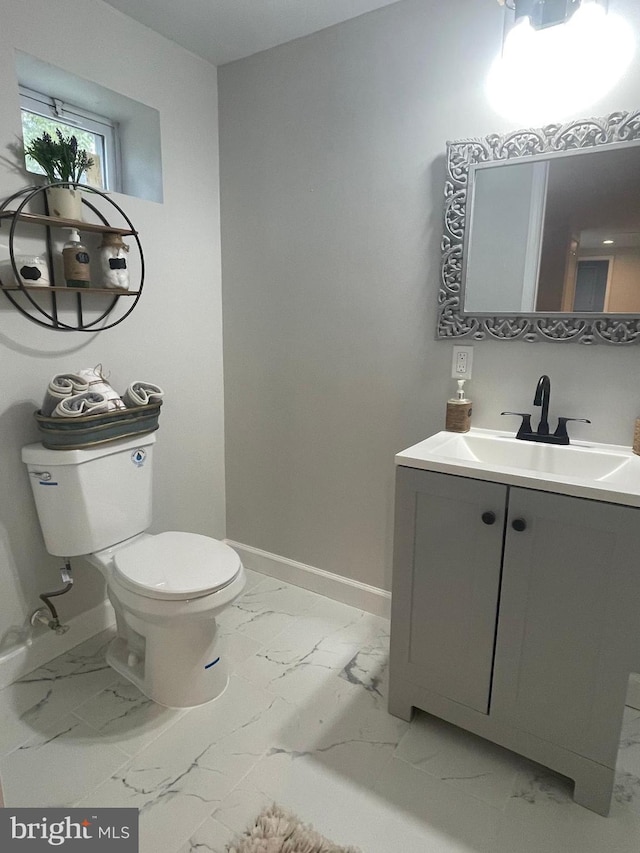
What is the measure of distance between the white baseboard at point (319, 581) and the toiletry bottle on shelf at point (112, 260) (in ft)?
4.57

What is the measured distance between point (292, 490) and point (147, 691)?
99cm

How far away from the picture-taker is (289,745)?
1585 millimetres

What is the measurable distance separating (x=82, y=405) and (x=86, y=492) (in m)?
0.29

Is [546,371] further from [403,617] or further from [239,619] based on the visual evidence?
[239,619]

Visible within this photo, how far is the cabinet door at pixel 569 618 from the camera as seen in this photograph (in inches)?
49.6

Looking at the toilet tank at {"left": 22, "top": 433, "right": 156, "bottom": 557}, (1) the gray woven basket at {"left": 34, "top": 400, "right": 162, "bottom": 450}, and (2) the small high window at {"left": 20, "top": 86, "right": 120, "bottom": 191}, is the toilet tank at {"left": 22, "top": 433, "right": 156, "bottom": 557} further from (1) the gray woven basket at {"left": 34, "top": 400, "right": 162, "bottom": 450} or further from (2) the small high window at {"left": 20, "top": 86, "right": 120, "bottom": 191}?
(2) the small high window at {"left": 20, "top": 86, "right": 120, "bottom": 191}

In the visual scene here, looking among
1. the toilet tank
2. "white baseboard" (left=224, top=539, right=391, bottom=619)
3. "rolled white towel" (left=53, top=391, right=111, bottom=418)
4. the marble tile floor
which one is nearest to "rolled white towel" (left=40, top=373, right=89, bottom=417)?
"rolled white towel" (left=53, top=391, right=111, bottom=418)

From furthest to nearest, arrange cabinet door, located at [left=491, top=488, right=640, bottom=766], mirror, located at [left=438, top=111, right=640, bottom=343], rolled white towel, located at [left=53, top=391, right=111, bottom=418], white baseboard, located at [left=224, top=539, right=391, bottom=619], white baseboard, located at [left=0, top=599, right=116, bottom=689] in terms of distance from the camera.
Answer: white baseboard, located at [left=224, top=539, right=391, bottom=619] → white baseboard, located at [left=0, top=599, right=116, bottom=689] → rolled white towel, located at [left=53, top=391, right=111, bottom=418] → mirror, located at [left=438, top=111, right=640, bottom=343] → cabinet door, located at [left=491, top=488, right=640, bottom=766]

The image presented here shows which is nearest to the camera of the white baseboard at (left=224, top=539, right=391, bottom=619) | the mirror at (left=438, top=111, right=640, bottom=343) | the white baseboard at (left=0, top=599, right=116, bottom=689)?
the mirror at (left=438, top=111, right=640, bottom=343)

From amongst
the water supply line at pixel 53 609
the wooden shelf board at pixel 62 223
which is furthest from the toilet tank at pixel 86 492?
the wooden shelf board at pixel 62 223

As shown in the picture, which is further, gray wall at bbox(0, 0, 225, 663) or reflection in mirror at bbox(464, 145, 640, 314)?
gray wall at bbox(0, 0, 225, 663)

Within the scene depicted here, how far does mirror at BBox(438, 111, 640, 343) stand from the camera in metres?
1.56

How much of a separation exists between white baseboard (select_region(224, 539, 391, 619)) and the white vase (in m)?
1.65

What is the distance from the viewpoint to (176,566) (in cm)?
169
